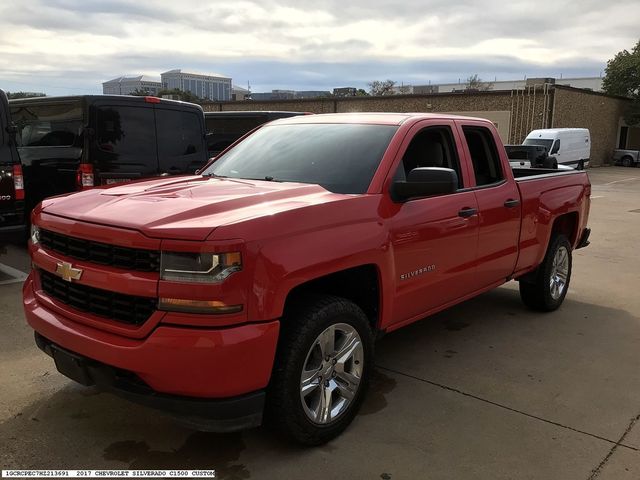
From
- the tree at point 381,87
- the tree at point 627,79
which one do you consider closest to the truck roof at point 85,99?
the tree at point 627,79

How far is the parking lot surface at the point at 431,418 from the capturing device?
3.01m

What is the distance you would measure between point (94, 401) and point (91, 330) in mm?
981

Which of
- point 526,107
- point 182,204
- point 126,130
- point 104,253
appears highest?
point 526,107

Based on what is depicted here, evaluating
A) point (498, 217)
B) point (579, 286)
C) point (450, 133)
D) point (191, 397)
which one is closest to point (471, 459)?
point (191, 397)

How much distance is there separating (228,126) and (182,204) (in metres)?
10.1

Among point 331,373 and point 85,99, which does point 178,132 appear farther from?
point 331,373

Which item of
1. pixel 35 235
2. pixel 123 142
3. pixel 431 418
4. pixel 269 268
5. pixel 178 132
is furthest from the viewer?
pixel 178 132

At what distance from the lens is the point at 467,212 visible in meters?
4.16

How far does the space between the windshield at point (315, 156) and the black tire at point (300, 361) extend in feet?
2.57

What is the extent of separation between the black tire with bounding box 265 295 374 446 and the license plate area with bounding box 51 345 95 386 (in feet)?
2.98

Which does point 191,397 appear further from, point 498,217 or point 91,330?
point 498,217

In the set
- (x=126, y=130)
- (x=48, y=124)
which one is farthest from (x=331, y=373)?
(x=48, y=124)

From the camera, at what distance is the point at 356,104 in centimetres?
4106

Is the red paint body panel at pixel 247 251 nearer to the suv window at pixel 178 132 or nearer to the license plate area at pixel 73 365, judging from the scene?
the license plate area at pixel 73 365
